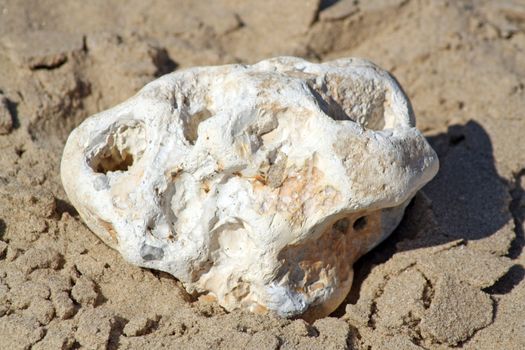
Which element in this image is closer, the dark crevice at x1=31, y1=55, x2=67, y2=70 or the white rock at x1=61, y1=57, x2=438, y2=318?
the white rock at x1=61, y1=57, x2=438, y2=318

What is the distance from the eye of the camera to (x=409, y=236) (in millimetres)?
2984

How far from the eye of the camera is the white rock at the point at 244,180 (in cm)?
244

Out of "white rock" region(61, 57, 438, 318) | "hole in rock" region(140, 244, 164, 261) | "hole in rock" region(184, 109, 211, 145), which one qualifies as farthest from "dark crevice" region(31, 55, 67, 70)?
"hole in rock" region(140, 244, 164, 261)

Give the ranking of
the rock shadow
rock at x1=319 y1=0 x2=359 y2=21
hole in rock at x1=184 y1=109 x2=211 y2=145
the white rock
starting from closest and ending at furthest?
the white rock
hole in rock at x1=184 y1=109 x2=211 y2=145
the rock shadow
rock at x1=319 y1=0 x2=359 y2=21

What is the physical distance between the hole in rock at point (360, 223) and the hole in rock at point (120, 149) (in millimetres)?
863

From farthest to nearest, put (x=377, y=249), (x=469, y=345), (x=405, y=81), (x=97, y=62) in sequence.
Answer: (x=405, y=81) → (x=97, y=62) → (x=377, y=249) → (x=469, y=345)

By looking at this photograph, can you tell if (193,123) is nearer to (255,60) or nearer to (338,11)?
(255,60)

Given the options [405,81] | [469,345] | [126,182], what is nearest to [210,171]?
[126,182]

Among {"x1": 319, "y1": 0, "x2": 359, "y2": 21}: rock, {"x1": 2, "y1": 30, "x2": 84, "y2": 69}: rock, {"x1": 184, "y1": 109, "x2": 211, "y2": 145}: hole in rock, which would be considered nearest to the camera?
{"x1": 184, "y1": 109, "x2": 211, "y2": 145}: hole in rock

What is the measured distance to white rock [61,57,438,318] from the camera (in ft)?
8.01

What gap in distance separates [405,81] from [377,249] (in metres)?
1.23

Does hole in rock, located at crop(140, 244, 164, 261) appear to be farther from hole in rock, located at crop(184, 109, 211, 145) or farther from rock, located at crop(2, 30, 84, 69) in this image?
rock, located at crop(2, 30, 84, 69)

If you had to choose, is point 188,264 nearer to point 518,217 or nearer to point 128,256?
point 128,256

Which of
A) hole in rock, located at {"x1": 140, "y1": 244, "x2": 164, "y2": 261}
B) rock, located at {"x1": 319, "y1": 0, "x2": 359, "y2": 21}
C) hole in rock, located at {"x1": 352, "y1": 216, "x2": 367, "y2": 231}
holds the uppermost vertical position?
hole in rock, located at {"x1": 140, "y1": 244, "x2": 164, "y2": 261}
